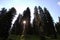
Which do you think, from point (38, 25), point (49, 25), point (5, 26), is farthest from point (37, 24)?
point (5, 26)

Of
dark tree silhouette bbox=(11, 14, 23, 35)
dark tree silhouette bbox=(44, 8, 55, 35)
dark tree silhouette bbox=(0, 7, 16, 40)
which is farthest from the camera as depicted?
dark tree silhouette bbox=(11, 14, 23, 35)

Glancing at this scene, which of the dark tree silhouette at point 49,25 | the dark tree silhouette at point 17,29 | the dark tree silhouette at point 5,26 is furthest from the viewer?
the dark tree silhouette at point 17,29

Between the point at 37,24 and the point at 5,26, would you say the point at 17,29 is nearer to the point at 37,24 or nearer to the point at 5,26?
the point at 37,24

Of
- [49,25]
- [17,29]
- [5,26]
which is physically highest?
[49,25]

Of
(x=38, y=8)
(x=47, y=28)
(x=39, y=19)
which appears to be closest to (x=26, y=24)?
(x=39, y=19)

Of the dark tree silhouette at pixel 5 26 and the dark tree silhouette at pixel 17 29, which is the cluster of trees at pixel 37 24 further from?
the dark tree silhouette at pixel 5 26

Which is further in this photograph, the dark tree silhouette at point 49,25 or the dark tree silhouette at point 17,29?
the dark tree silhouette at point 17,29

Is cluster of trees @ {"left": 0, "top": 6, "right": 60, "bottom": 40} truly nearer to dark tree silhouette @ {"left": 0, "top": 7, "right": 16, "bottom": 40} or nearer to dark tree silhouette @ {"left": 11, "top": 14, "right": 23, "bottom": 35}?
dark tree silhouette @ {"left": 11, "top": 14, "right": 23, "bottom": 35}

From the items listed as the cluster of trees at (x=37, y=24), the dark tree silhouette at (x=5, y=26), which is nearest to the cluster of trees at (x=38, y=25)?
the cluster of trees at (x=37, y=24)

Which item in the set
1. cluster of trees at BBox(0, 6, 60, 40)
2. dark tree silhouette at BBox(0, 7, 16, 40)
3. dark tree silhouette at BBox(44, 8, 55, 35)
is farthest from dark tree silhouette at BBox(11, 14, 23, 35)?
dark tree silhouette at BBox(0, 7, 16, 40)

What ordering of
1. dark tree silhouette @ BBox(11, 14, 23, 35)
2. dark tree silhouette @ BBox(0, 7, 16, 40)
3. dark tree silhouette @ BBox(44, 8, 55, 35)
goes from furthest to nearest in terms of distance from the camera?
dark tree silhouette @ BBox(11, 14, 23, 35) < dark tree silhouette @ BBox(44, 8, 55, 35) < dark tree silhouette @ BBox(0, 7, 16, 40)

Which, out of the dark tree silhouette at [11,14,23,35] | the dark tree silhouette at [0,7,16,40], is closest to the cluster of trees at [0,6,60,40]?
the dark tree silhouette at [11,14,23,35]

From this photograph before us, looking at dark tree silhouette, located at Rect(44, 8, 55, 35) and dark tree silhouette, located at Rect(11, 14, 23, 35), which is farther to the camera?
dark tree silhouette, located at Rect(11, 14, 23, 35)

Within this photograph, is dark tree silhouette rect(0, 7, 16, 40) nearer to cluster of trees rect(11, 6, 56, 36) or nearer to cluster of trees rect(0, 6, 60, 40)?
cluster of trees rect(0, 6, 60, 40)
